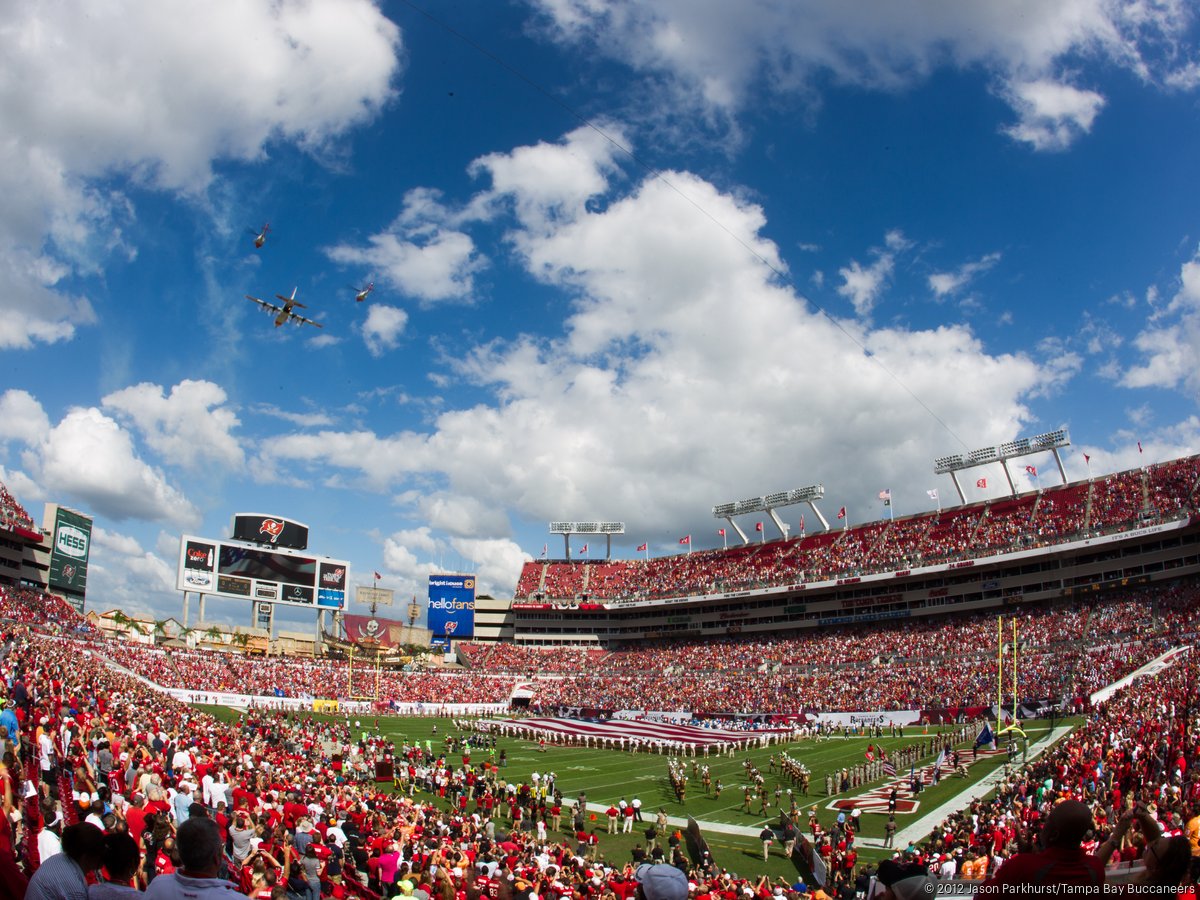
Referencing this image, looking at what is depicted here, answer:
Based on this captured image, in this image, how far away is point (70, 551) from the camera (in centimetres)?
7112

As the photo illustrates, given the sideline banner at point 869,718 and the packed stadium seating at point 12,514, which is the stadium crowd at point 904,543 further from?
the packed stadium seating at point 12,514

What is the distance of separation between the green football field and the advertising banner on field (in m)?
31.1

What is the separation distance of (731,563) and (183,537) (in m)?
47.6

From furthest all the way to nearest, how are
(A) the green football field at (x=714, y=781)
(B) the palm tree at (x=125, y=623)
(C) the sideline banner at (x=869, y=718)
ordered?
(B) the palm tree at (x=125, y=623)
(C) the sideline banner at (x=869, y=718)
(A) the green football field at (x=714, y=781)

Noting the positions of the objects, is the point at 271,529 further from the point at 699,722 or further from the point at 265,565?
the point at 699,722

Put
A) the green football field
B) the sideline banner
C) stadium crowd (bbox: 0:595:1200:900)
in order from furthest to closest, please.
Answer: the sideline banner < the green football field < stadium crowd (bbox: 0:595:1200:900)

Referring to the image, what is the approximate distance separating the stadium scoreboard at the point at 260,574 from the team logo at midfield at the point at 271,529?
1.40m

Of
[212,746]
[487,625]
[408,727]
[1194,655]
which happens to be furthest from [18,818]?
[487,625]

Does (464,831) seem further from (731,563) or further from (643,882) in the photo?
(731,563)

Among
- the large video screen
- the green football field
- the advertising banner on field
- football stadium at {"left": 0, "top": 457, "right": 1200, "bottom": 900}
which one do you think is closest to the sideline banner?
football stadium at {"left": 0, "top": 457, "right": 1200, "bottom": 900}

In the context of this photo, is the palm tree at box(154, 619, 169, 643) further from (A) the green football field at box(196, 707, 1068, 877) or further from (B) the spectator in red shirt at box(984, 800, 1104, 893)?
(B) the spectator in red shirt at box(984, 800, 1104, 893)

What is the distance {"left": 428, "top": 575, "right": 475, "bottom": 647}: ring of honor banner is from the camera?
285ft

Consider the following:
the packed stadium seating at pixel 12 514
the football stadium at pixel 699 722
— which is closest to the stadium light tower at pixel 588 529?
the football stadium at pixel 699 722

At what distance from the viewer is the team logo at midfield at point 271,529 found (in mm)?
74062
